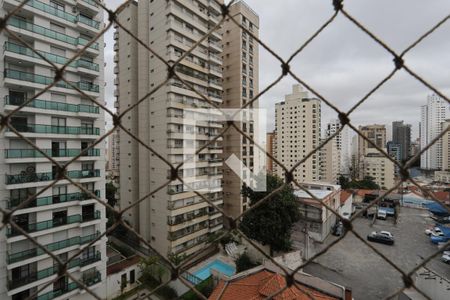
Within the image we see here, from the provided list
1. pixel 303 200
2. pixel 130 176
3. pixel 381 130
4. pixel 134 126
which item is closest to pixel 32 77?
pixel 134 126

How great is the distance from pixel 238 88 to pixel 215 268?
6.40 meters

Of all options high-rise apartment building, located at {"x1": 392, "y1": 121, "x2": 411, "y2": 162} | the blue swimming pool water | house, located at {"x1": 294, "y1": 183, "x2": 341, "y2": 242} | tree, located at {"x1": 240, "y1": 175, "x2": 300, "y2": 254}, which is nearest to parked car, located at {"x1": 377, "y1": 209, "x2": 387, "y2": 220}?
house, located at {"x1": 294, "y1": 183, "x2": 341, "y2": 242}

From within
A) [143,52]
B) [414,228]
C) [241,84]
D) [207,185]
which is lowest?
[414,228]

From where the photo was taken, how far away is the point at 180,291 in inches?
216

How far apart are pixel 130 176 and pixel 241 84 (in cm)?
536

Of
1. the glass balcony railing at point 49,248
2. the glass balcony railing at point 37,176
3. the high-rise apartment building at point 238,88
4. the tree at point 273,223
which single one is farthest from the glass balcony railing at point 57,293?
the high-rise apartment building at point 238,88

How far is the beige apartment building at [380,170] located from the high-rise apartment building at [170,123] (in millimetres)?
16302

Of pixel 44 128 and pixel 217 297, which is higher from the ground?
pixel 44 128

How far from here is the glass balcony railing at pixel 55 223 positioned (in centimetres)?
440

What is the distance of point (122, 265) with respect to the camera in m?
6.37

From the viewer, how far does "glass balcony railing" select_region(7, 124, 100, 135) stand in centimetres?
453

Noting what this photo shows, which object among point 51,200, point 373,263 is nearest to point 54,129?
point 51,200

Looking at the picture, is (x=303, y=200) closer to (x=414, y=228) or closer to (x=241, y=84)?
(x=241, y=84)

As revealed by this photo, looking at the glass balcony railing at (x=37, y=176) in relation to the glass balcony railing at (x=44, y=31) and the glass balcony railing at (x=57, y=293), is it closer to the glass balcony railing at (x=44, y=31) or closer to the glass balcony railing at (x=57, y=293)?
the glass balcony railing at (x=57, y=293)
